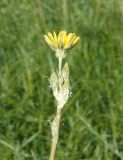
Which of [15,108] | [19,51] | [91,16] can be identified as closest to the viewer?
[15,108]

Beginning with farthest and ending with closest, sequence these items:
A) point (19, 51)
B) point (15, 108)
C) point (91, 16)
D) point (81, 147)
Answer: point (91, 16) < point (19, 51) < point (15, 108) < point (81, 147)

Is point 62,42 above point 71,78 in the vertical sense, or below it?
above

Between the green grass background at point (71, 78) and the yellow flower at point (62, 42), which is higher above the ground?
the yellow flower at point (62, 42)

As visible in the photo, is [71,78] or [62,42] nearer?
[62,42]

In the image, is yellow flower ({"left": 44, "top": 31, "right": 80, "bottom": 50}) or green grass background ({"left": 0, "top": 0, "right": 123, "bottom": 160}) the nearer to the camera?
yellow flower ({"left": 44, "top": 31, "right": 80, "bottom": 50})

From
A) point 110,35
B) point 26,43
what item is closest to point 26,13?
point 26,43

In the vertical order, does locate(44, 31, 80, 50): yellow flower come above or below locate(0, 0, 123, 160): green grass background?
above

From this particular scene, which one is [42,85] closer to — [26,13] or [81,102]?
[81,102]

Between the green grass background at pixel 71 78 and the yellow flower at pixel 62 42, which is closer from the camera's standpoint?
the yellow flower at pixel 62 42
